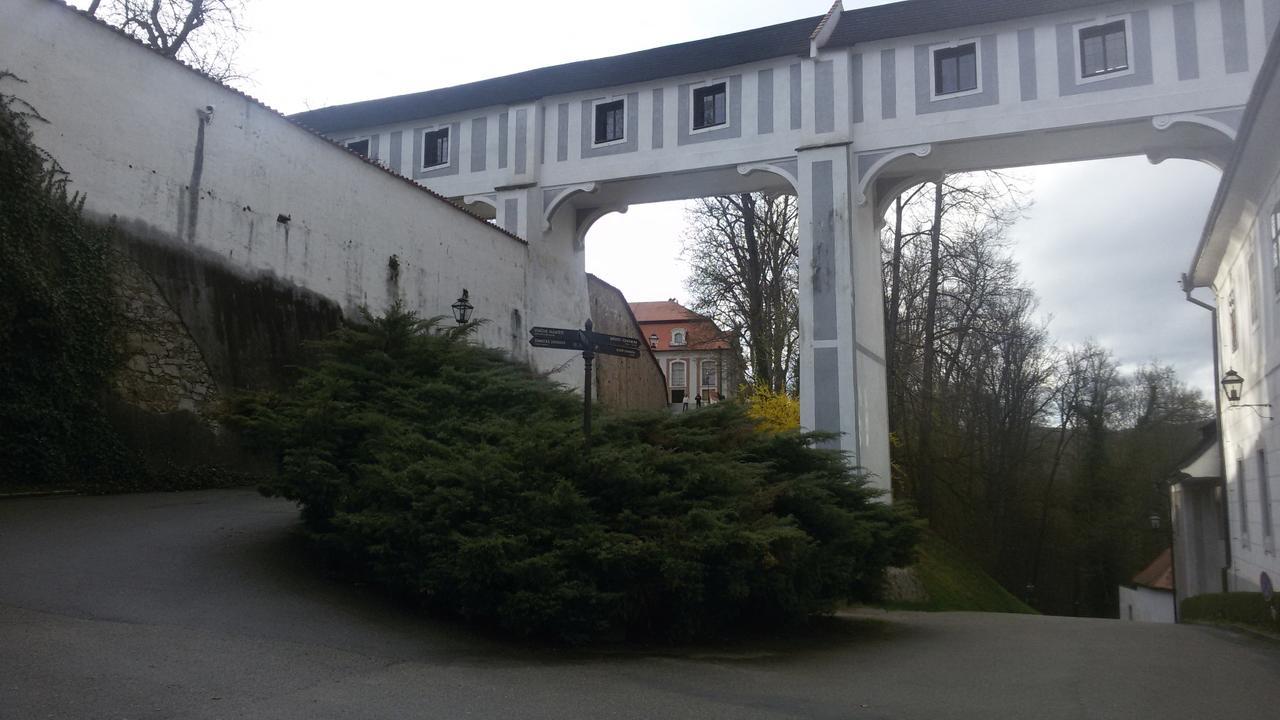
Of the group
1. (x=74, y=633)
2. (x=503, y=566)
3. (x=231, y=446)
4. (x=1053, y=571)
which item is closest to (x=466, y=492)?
(x=503, y=566)

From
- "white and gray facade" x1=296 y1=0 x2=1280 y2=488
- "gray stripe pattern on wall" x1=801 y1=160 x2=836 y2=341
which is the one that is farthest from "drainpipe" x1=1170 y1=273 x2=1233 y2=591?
"gray stripe pattern on wall" x1=801 y1=160 x2=836 y2=341

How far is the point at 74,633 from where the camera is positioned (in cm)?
691

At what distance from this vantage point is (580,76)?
28781 mm

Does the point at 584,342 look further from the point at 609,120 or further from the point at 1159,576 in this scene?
the point at 1159,576

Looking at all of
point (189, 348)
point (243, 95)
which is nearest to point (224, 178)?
point (243, 95)

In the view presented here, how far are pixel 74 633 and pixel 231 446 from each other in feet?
32.7

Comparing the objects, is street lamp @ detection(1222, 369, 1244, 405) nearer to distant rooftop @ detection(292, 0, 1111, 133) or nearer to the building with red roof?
distant rooftop @ detection(292, 0, 1111, 133)

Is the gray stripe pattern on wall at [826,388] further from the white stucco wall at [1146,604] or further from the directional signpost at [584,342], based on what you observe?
the directional signpost at [584,342]

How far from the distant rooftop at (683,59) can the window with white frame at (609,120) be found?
1.84ft

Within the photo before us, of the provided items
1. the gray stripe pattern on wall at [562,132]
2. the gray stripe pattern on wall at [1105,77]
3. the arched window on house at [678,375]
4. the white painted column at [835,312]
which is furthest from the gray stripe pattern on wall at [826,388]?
the arched window on house at [678,375]

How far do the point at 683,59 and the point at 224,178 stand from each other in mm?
13966

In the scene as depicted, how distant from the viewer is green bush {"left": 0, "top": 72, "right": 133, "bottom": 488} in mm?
13070

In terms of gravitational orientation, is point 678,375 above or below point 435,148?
below

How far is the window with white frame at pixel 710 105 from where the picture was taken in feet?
87.7
